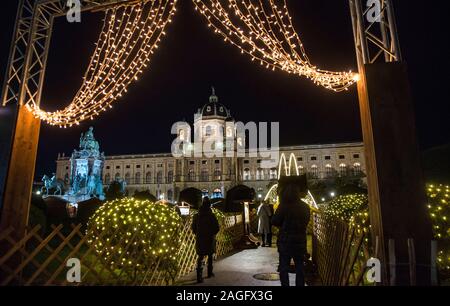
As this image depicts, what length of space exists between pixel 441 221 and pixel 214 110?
195 ft

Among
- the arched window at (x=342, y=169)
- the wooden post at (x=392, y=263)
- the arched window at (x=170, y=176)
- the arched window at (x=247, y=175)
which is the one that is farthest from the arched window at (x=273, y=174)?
the wooden post at (x=392, y=263)

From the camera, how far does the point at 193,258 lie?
21.5ft

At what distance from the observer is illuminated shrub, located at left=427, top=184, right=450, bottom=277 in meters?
4.70

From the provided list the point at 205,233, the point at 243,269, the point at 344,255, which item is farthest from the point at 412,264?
the point at 243,269

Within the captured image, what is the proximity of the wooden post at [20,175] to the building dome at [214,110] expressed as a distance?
56532 millimetres

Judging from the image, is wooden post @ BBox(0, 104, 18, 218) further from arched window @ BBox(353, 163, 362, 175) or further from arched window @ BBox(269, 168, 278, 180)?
arched window @ BBox(353, 163, 362, 175)

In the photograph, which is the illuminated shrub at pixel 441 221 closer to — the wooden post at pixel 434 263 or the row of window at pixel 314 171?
the wooden post at pixel 434 263

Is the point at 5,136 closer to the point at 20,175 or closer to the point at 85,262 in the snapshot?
the point at 20,175

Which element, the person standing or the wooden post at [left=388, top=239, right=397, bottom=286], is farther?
the person standing

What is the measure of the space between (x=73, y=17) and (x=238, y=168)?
51.3 m

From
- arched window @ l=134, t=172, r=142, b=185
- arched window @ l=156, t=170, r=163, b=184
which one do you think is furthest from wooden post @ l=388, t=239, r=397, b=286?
arched window @ l=134, t=172, r=142, b=185

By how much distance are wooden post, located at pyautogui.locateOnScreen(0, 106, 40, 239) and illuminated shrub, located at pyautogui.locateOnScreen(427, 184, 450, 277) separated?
650cm

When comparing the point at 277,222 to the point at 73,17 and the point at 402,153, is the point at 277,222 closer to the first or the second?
the point at 402,153
